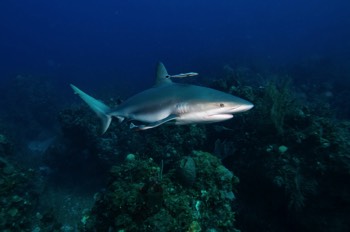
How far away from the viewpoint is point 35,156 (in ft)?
52.2

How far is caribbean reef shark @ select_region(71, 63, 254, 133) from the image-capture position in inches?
170

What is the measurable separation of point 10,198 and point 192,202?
5783 millimetres

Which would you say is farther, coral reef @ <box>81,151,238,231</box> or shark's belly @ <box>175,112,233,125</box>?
shark's belly @ <box>175,112,233,125</box>

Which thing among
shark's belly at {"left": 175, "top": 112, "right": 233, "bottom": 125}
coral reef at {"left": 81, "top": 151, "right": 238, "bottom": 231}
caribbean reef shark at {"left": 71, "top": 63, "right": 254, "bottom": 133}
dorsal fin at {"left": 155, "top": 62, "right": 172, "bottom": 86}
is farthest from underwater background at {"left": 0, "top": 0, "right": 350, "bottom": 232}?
dorsal fin at {"left": 155, "top": 62, "right": 172, "bottom": 86}

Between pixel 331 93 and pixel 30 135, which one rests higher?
pixel 331 93

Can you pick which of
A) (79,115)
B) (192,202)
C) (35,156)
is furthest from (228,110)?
(35,156)

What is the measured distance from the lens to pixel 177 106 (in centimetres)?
489

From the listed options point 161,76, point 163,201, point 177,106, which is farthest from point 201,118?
point 161,76

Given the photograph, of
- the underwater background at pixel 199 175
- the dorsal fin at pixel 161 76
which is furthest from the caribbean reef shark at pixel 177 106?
the underwater background at pixel 199 175

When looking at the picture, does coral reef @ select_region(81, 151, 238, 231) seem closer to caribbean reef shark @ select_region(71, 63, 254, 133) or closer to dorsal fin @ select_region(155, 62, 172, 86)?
caribbean reef shark @ select_region(71, 63, 254, 133)

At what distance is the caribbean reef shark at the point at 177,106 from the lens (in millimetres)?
4330

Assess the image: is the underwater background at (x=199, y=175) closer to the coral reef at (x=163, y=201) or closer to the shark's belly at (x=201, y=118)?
the coral reef at (x=163, y=201)

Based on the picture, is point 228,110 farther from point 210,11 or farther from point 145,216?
point 210,11

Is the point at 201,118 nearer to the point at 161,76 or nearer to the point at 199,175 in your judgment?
the point at 199,175
